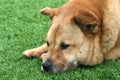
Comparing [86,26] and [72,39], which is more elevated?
[86,26]

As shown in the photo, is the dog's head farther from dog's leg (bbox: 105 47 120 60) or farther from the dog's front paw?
the dog's front paw

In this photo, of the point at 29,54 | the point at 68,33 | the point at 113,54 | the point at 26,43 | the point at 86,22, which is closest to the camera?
the point at 86,22

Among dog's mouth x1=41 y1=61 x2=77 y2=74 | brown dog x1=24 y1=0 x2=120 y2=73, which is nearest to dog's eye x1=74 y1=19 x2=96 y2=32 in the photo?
brown dog x1=24 y1=0 x2=120 y2=73

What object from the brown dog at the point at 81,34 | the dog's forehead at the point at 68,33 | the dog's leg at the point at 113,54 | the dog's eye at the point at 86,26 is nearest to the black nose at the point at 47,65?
the brown dog at the point at 81,34

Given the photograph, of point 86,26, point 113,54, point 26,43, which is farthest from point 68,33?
point 26,43

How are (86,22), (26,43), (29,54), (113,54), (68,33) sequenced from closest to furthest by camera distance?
(86,22) < (68,33) < (113,54) < (29,54) < (26,43)

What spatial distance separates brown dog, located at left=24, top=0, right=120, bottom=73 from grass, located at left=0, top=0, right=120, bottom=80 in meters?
0.10

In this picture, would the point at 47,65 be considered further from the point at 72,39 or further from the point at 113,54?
the point at 113,54

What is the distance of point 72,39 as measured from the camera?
10.2ft

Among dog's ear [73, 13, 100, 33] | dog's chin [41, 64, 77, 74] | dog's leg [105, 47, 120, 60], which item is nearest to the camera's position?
dog's ear [73, 13, 100, 33]

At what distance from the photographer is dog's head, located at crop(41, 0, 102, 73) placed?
3.12 meters

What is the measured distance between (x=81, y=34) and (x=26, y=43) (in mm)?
1000

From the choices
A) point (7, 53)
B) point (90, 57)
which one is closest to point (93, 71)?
point (90, 57)

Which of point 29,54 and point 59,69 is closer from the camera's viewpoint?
point 59,69
